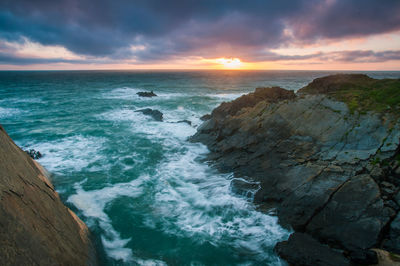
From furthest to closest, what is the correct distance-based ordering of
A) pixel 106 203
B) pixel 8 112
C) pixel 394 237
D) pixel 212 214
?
pixel 8 112, pixel 106 203, pixel 212 214, pixel 394 237

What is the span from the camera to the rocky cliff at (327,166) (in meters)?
7.84

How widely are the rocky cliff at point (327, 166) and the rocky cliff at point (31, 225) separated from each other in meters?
7.24

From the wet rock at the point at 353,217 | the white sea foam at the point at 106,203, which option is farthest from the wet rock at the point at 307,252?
the white sea foam at the point at 106,203

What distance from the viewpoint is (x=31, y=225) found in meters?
5.12

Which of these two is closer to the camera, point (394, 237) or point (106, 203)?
point (394, 237)

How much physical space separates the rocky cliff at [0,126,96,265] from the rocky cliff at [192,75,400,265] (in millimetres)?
7235

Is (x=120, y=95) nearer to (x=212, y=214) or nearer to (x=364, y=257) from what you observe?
(x=212, y=214)

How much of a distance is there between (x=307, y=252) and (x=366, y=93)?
1272cm

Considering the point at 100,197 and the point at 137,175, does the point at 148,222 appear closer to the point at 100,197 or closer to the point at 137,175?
the point at 100,197

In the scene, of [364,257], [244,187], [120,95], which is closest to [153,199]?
[244,187]

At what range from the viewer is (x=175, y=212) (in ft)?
37.0

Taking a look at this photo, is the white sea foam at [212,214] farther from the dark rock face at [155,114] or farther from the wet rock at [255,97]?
the dark rock face at [155,114]

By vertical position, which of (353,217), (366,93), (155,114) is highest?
(366,93)

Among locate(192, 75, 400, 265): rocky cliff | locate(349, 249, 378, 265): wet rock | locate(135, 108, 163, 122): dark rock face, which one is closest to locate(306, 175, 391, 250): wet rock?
locate(192, 75, 400, 265): rocky cliff
